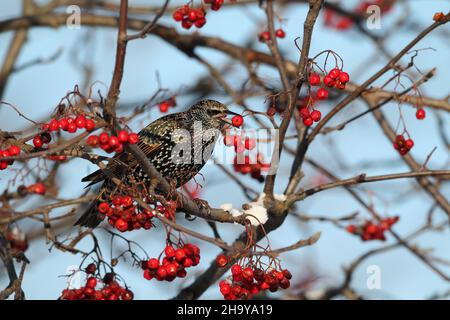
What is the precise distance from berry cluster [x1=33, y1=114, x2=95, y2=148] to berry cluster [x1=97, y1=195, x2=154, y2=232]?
1.40 feet

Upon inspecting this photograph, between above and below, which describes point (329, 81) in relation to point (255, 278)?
above

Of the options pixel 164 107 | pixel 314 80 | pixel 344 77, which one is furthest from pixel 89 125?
pixel 164 107

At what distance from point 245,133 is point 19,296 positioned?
1.86 meters

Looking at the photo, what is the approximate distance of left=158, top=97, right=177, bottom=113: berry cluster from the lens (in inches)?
230

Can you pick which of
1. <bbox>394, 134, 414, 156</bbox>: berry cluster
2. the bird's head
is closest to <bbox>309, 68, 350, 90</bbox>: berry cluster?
<bbox>394, 134, 414, 156</bbox>: berry cluster

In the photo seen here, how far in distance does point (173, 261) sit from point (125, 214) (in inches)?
13.4

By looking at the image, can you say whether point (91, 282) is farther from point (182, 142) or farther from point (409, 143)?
point (409, 143)

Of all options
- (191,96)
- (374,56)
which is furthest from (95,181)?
(374,56)

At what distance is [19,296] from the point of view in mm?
4066

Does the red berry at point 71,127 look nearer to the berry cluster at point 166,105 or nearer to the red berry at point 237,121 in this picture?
the red berry at point 237,121

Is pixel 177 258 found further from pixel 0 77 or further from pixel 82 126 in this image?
pixel 0 77

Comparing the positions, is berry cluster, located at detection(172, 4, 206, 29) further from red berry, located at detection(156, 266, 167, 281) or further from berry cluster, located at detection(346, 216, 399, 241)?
berry cluster, located at detection(346, 216, 399, 241)

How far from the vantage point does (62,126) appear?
3.64 meters
